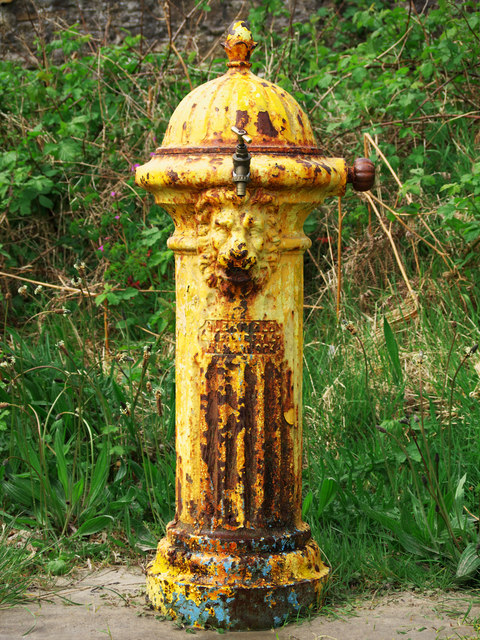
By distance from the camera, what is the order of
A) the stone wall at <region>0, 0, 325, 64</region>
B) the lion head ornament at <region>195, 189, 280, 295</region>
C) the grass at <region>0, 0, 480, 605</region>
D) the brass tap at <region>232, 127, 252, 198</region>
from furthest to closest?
the stone wall at <region>0, 0, 325, 64</region>, the grass at <region>0, 0, 480, 605</region>, the lion head ornament at <region>195, 189, 280, 295</region>, the brass tap at <region>232, 127, 252, 198</region>

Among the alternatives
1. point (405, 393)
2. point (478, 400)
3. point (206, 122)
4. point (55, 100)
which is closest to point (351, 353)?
point (405, 393)

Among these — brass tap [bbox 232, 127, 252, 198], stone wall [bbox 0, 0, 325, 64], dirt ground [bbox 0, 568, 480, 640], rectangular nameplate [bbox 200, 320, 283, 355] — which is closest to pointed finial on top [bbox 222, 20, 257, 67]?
brass tap [bbox 232, 127, 252, 198]

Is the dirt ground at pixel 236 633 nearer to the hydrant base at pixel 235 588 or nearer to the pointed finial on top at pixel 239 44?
the hydrant base at pixel 235 588

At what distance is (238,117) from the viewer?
2547 mm

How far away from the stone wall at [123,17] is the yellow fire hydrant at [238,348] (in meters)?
4.60

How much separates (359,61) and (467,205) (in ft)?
5.11

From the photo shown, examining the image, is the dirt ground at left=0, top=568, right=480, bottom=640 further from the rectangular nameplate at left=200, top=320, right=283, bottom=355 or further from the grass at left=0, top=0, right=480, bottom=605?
the rectangular nameplate at left=200, top=320, right=283, bottom=355

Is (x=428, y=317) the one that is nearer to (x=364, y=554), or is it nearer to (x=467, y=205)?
(x=467, y=205)

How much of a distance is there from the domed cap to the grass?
94 cm

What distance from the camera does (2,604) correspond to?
2.71 m

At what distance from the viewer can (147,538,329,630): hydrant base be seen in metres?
2.54

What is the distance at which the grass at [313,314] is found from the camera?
10.3 feet

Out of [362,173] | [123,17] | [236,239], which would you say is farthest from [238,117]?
[123,17]

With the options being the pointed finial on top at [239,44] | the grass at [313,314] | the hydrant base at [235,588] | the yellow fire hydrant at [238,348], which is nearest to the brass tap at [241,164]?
the yellow fire hydrant at [238,348]
